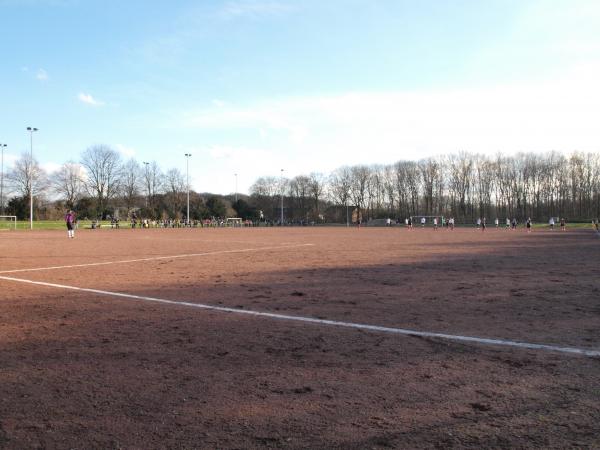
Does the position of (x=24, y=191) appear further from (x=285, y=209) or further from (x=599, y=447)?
(x=599, y=447)

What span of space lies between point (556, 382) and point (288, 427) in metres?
2.83

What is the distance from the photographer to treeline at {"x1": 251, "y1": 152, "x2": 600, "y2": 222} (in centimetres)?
10241

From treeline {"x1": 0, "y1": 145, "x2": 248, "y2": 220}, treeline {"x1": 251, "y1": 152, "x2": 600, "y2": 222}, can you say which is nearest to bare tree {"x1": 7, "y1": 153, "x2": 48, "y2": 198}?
treeline {"x1": 0, "y1": 145, "x2": 248, "y2": 220}

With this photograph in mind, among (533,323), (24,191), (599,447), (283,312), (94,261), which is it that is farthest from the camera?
(24,191)

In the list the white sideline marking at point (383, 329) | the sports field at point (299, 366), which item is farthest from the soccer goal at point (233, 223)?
the white sideline marking at point (383, 329)

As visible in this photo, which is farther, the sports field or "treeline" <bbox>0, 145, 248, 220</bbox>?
"treeline" <bbox>0, 145, 248, 220</bbox>

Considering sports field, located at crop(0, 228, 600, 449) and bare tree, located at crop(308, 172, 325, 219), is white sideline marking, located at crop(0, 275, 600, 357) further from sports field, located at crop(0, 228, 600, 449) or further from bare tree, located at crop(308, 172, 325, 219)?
bare tree, located at crop(308, 172, 325, 219)

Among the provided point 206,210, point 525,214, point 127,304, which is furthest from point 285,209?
point 127,304

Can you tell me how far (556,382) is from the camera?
4750mm

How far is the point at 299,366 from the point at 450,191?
372ft

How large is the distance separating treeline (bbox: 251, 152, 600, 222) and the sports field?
10222cm

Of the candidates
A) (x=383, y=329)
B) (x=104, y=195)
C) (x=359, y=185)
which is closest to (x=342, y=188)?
(x=359, y=185)

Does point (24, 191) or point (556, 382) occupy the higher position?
point (24, 191)

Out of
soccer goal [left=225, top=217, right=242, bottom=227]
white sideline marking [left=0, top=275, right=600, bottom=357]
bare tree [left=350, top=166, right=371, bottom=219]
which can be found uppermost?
bare tree [left=350, top=166, right=371, bottom=219]
